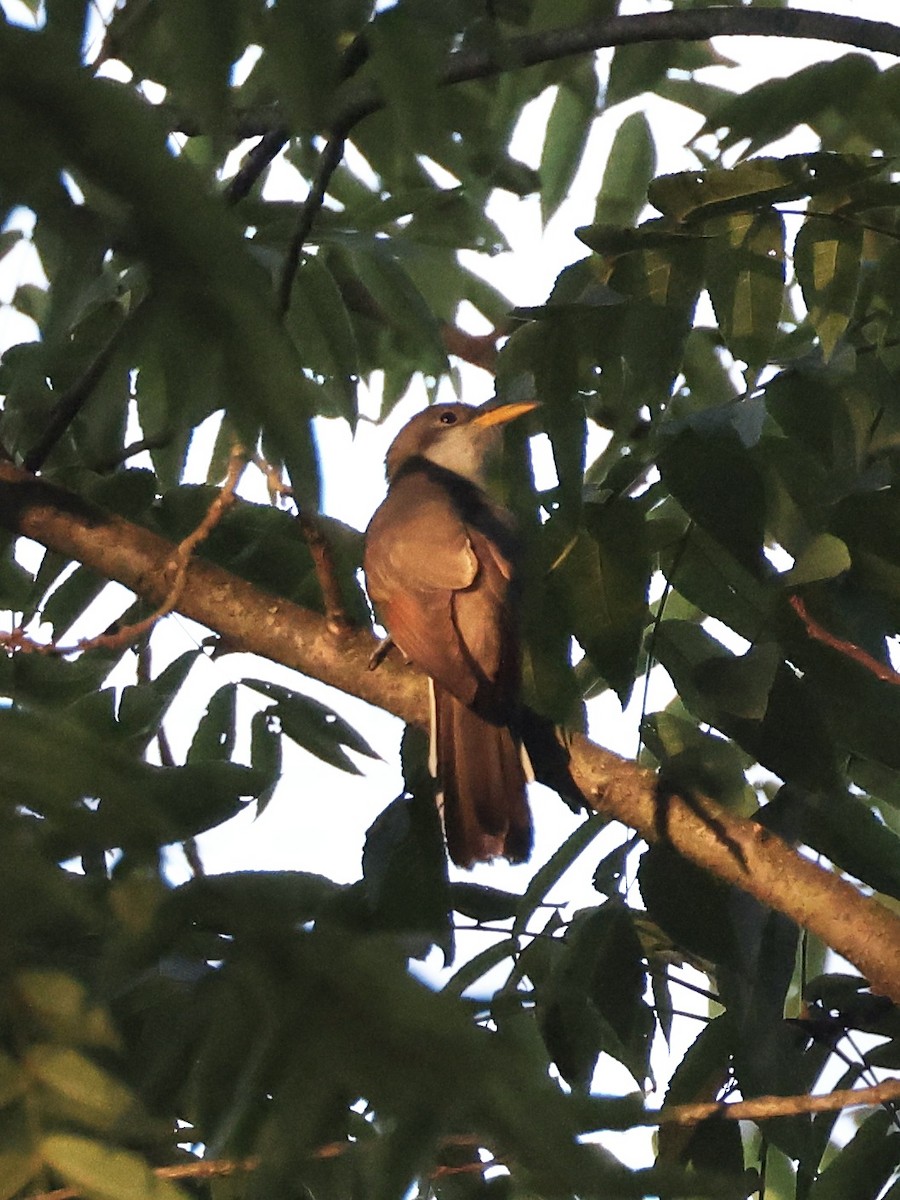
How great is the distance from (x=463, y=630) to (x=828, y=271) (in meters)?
1.46

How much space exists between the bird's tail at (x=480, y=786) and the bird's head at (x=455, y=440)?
2.47 m

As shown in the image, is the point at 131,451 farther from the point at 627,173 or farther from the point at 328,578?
the point at 627,173

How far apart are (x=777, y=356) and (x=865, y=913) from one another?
1390 mm

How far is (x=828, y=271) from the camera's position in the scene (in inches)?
94.3

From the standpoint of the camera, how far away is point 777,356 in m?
3.17

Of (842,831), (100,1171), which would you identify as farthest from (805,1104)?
(100,1171)

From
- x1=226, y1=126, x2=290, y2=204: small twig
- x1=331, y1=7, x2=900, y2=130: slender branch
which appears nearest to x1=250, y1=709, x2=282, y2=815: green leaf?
Result: x1=226, y1=126, x2=290, y2=204: small twig

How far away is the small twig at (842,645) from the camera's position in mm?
1925

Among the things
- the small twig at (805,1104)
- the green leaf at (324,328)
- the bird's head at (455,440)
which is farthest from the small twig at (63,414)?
the bird's head at (455,440)

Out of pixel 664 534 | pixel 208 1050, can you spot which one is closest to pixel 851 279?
pixel 664 534

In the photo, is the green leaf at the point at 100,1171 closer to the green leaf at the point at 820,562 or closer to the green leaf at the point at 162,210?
the green leaf at the point at 162,210

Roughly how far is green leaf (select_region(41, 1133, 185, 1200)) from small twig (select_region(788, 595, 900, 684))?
125 cm

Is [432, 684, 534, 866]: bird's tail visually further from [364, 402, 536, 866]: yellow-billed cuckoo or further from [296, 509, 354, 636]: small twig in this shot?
[296, 509, 354, 636]: small twig

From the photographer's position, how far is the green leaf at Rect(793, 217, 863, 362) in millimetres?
2385
